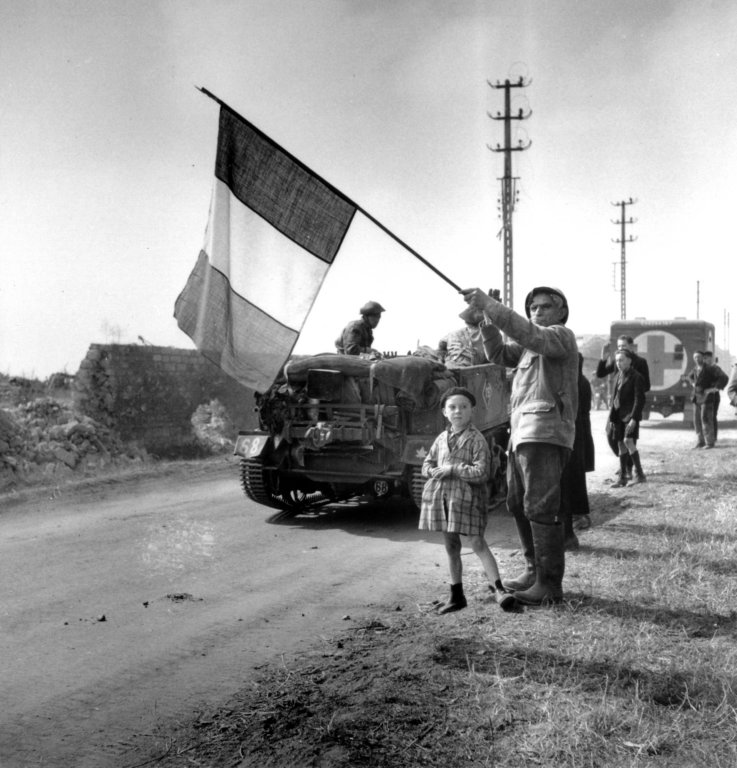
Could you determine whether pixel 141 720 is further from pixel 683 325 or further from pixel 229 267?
pixel 683 325

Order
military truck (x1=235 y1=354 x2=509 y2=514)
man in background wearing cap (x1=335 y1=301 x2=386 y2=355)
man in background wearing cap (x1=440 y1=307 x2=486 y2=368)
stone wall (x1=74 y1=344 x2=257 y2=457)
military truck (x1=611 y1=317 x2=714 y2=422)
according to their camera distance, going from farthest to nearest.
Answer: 1. military truck (x1=611 y1=317 x2=714 y2=422)
2. stone wall (x1=74 y1=344 x2=257 y2=457)
3. man in background wearing cap (x1=335 y1=301 x2=386 y2=355)
4. man in background wearing cap (x1=440 y1=307 x2=486 y2=368)
5. military truck (x1=235 y1=354 x2=509 y2=514)

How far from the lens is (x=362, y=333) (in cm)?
962

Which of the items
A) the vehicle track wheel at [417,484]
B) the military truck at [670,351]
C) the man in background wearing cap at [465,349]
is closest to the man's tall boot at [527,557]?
the vehicle track wheel at [417,484]

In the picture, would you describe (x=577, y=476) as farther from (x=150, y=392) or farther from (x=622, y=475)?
(x=150, y=392)

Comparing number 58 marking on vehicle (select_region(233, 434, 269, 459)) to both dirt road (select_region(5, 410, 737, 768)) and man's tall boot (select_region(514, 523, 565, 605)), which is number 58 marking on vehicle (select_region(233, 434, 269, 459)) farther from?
man's tall boot (select_region(514, 523, 565, 605))

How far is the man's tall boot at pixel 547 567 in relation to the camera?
496 cm

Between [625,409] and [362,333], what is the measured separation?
3.64m

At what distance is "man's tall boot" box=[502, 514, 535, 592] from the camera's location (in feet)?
17.6

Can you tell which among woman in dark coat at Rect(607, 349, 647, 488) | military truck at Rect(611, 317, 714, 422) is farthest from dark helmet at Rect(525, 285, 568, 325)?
military truck at Rect(611, 317, 714, 422)

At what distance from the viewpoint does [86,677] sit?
4078 millimetres

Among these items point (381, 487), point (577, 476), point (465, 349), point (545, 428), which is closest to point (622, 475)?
point (465, 349)

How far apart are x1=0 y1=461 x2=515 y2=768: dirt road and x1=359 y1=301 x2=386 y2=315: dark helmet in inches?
91.2

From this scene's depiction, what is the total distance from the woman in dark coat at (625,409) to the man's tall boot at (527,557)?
547 cm

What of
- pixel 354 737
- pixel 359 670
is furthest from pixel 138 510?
pixel 354 737
